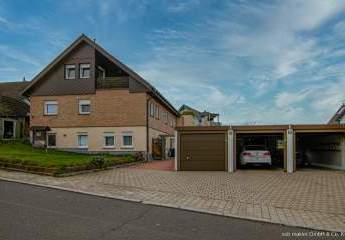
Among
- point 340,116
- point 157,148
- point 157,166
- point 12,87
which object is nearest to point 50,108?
point 157,148

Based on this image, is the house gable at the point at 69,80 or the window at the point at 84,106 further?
the window at the point at 84,106

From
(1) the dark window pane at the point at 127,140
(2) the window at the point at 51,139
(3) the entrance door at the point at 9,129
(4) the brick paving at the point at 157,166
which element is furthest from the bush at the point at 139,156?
(3) the entrance door at the point at 9,129

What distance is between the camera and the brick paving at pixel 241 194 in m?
10.7

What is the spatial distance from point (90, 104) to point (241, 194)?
2358 centimetres

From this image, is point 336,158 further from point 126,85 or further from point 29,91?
point 29,91

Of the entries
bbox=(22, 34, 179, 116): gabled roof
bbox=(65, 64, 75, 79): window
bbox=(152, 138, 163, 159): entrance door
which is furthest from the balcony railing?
bbox=(152, 138, 163, 159): entrance door

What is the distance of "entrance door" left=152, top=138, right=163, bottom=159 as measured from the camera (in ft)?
122

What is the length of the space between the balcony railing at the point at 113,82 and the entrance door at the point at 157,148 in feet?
17.8

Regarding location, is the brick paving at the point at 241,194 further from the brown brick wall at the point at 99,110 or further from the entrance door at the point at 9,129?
the entrance door at the point at 9,129

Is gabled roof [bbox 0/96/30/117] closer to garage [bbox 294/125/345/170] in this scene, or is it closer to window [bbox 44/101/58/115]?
window [bbox 44/101/58/115]

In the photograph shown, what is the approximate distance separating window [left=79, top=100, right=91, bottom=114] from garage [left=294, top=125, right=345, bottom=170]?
16420 mm

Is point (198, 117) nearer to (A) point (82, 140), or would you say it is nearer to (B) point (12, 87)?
(B) point (12, 87)

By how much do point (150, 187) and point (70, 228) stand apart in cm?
742

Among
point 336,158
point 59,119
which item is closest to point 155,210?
point 336,158
